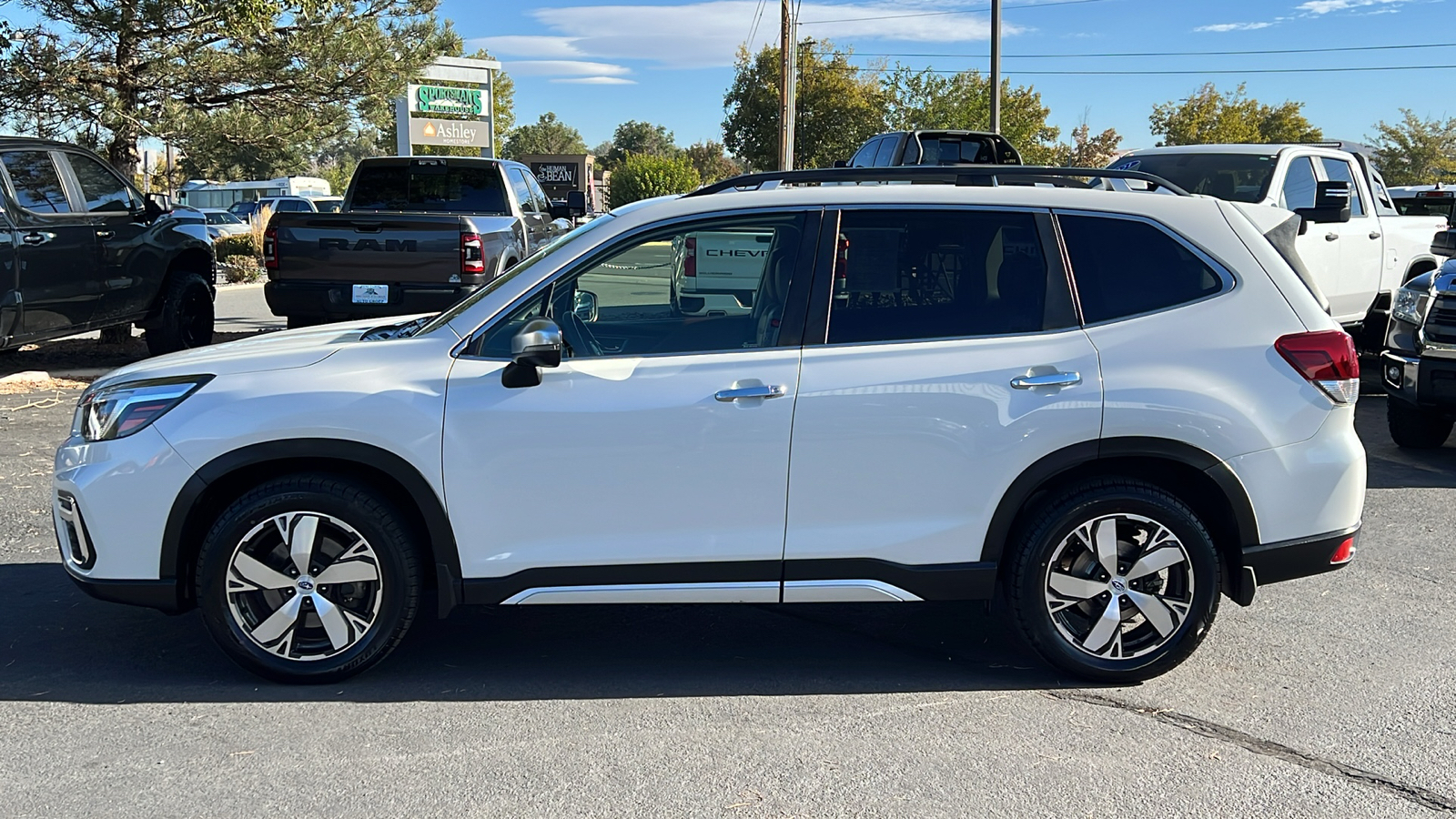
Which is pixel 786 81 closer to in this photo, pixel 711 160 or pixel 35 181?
pixel 35 181

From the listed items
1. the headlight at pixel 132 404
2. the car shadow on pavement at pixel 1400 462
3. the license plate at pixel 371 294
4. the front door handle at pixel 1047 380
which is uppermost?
the license plate at pixel 371 294

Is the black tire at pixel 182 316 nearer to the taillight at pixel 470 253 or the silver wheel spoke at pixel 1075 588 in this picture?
the taillight at pixel 470 253

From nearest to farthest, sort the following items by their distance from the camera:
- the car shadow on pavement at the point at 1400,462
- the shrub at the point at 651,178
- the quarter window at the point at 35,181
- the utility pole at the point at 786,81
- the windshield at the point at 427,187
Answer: the car shadow on pavement at the point at 1400,462, the quarter window at the point at 35,181, the windshield at the point at 427,187, the utility pole at the point at 786,81, the shrub at the point at 651,178

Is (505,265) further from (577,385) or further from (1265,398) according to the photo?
(1265,398)

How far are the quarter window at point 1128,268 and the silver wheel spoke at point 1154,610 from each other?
98 cm

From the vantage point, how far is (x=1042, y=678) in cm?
456

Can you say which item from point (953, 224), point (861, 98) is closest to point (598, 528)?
point (953, 224)

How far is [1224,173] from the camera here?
35.9ft

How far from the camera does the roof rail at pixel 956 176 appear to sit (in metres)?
4.76

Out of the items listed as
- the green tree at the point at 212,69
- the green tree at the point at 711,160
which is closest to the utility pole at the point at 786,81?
the green tree at the point at 212,69

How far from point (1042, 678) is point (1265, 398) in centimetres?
127

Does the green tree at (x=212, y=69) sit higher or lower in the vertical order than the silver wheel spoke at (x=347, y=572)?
higher

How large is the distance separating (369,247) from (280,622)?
23.6ft

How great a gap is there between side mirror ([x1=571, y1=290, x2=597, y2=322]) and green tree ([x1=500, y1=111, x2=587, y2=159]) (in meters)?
100
